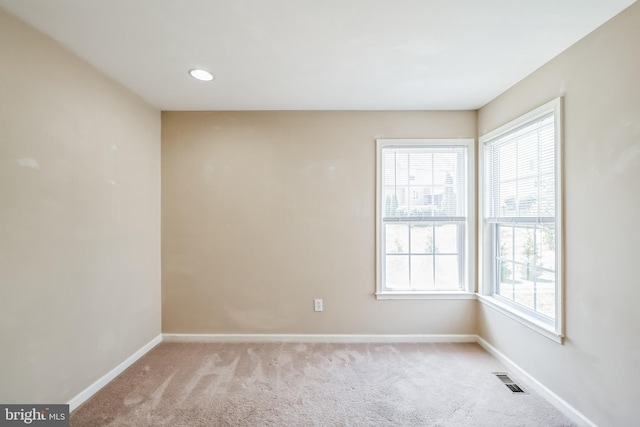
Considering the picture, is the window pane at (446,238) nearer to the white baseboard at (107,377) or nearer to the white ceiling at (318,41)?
the white ceiling at (318,41)

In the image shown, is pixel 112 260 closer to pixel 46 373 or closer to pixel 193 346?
pixel 46 373

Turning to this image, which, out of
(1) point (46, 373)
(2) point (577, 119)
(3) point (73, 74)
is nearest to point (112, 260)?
(1) point (46, 373)

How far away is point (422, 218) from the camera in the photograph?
2.77 m

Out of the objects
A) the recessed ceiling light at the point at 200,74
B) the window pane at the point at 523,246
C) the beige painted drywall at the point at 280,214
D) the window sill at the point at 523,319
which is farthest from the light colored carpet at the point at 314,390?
the recessed ceiling light at the point at 200,74

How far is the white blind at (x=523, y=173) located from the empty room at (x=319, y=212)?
0.02 m

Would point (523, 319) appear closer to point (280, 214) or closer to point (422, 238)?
point (422, 238)

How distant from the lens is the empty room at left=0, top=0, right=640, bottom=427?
4.81 ft

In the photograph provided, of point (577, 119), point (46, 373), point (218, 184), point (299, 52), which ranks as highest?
point (299, 52)

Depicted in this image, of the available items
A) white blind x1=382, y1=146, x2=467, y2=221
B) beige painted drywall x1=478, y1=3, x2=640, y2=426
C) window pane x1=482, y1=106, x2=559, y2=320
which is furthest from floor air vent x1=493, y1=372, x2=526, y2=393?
white blind x1=382, y1=146, x2=467, y2=221

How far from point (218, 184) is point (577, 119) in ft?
9.71

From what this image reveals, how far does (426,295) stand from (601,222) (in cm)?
155

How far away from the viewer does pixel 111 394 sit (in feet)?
6.38

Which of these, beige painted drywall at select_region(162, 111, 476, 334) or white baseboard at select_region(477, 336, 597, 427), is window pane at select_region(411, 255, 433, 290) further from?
white baseboard at select_region(477, 336, 597, 427)

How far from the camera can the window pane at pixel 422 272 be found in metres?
2.80
